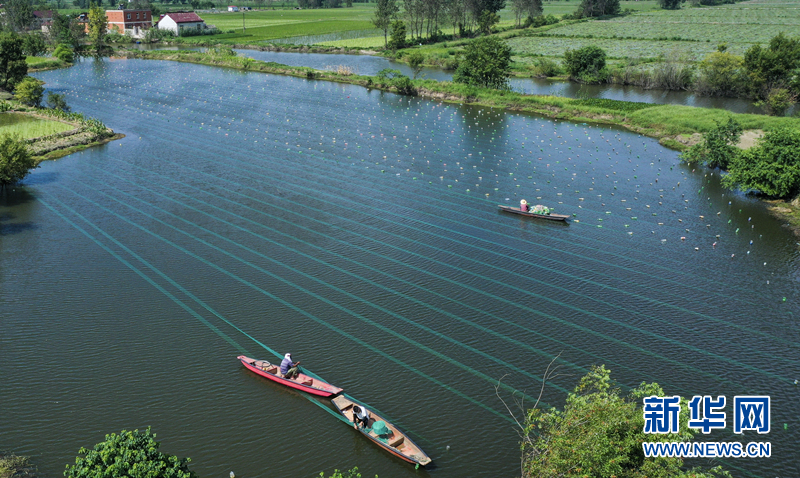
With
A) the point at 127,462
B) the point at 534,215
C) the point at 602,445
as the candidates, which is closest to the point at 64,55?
the point at 534,215

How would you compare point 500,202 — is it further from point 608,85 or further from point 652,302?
point 608,85

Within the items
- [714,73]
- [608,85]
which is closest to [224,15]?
[608,85]

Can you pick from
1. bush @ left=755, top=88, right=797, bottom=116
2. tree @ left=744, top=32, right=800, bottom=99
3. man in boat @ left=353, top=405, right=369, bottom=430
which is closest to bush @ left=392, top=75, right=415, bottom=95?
bush @ left=755, top=88, right=797, bottom=116

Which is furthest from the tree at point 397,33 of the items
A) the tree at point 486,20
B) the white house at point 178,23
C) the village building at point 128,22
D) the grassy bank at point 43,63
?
the village building at point 128,22

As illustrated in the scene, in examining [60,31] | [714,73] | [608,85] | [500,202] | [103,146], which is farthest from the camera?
[60,31]

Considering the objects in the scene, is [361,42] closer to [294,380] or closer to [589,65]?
[589,65]

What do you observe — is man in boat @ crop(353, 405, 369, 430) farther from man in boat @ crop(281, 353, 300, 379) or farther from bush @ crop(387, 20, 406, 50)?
bush @ crop(387, 20, 406, 50)

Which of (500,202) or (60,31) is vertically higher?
(60,31)
